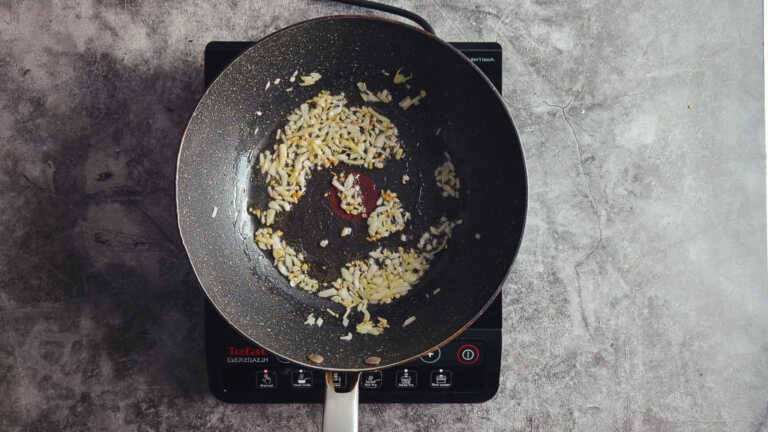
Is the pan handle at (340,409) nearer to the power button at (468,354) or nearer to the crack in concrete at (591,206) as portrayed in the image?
the power button at (468,354)

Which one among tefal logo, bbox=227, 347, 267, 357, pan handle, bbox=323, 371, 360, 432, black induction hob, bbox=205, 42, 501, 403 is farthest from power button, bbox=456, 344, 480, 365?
tefal logo, bbox=227, 347, 267, 357

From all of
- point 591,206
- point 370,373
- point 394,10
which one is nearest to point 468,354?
point 370,373

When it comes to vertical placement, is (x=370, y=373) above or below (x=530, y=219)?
below

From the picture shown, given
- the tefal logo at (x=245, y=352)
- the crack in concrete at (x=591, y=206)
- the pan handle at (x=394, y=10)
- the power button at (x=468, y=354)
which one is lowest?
the power button at (x=468, y=354)

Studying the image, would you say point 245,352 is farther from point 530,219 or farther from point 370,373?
point 530,219

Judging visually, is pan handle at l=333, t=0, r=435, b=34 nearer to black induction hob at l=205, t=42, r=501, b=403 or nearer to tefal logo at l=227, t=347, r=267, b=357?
black induction hob at l=205, t=42, r=501, b=403

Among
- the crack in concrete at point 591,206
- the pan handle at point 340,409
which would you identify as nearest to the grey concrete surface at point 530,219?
the crack in concrete at point 591,206
